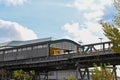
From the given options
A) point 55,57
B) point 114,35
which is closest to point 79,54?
point 55,57

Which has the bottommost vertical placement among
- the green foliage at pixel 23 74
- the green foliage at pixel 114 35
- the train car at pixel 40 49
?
the green foliage at pixel 23 74

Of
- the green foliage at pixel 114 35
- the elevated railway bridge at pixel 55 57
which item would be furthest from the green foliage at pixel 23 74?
the green foliage at pixel 114 35

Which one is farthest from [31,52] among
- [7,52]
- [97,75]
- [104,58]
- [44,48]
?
[97,75]

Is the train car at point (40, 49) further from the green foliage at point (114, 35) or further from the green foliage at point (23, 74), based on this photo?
the green foliage at point (114, 35)

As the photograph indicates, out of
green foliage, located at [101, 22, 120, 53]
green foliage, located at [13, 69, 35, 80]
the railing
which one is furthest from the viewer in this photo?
green foliage, located at [13, 69, 35, 80]

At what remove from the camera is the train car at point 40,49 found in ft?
286

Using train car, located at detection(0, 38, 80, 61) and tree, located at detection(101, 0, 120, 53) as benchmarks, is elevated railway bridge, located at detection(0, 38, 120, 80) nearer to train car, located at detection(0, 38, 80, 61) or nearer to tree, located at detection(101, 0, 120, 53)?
train car, located at detection(0, 38, 80, 61)

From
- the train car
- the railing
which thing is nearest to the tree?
the railing

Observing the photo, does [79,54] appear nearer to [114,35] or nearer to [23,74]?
[23,74]

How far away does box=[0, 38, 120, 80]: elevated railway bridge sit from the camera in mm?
67875

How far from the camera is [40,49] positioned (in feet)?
291

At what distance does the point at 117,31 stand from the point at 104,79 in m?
3.22

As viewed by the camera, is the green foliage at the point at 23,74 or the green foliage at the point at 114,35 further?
the green foliage at the point at 23,74

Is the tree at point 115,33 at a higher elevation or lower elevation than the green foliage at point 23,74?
higher
